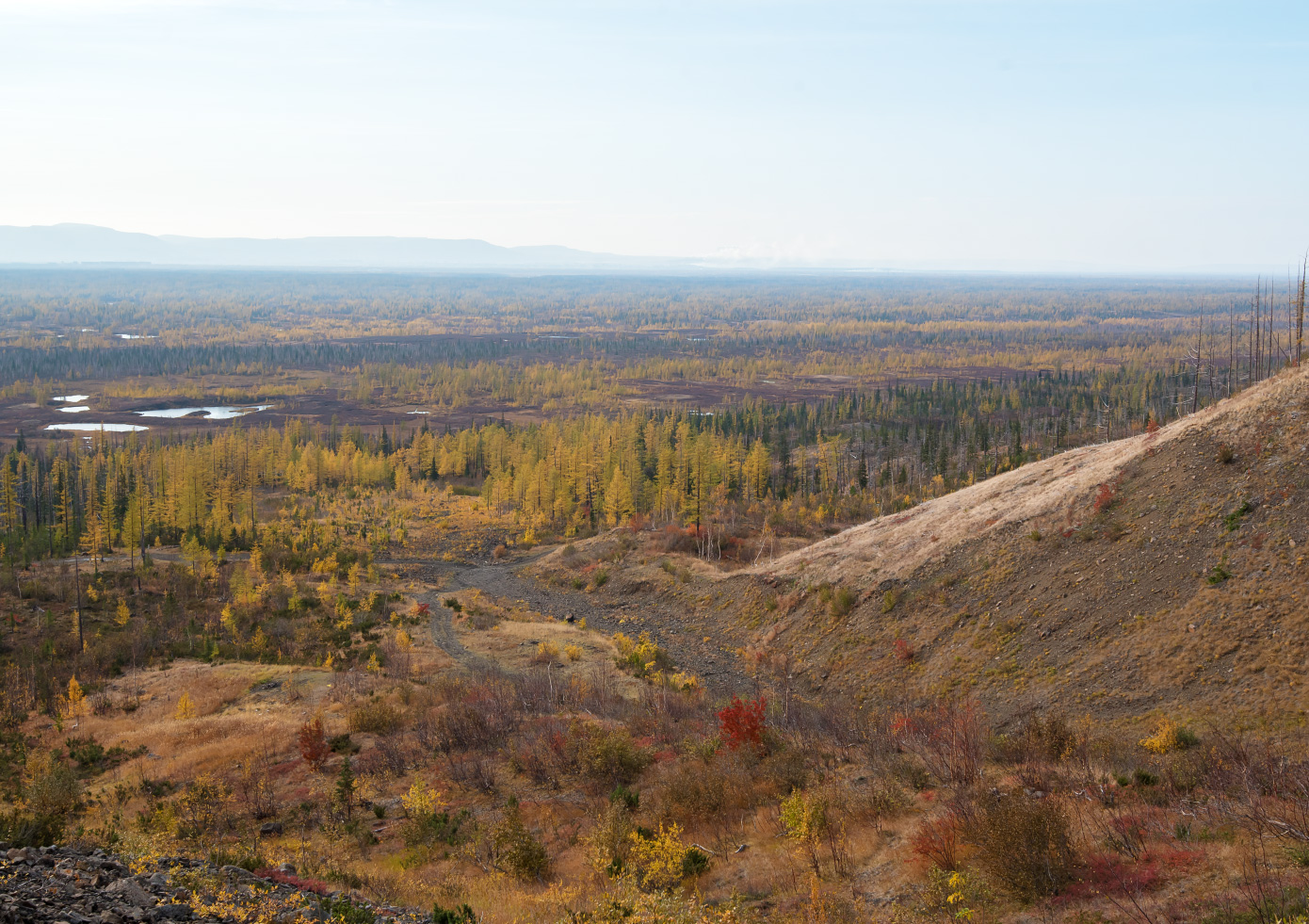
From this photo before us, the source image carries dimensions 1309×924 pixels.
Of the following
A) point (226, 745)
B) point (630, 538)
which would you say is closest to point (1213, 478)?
point (226, 745)

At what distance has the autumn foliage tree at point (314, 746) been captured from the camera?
1091 inches

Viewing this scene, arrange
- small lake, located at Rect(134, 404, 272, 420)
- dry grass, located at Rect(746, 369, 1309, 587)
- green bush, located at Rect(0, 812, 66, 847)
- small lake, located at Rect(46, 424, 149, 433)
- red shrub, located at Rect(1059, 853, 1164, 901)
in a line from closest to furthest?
red shrub, located at Rect(1059, 853, 1164, 901) < green bush, located at Rect(0, 812, 66, 847) < dry grass, located at Rect(746, 369, 1309, 587) < small lake, located at Rect(46, 424, 149, 433) < small lake, located at Rect(134, 404, 272, 420)

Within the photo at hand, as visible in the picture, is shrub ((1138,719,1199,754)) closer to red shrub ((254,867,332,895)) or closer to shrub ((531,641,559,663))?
red shrub ((254,867,332,895))

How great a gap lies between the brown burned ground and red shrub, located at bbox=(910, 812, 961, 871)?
15.7 metres

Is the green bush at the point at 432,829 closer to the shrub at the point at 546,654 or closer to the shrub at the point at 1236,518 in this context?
the shrub at the point at 546,654

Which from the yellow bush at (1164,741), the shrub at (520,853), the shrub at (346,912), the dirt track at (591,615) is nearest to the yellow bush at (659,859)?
the shrub at (520,853)

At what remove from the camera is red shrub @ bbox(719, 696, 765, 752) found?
25.1m

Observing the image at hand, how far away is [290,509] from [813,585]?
255 feet

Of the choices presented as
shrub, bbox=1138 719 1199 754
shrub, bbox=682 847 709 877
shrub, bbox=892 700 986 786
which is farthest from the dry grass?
Answer: shrub, bbox=682 847 709 877

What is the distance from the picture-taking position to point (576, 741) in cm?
2664

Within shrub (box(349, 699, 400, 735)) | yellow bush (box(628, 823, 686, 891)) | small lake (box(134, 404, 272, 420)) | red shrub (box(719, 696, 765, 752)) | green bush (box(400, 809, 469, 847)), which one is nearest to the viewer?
yellow bush (box(628, 823, 686, 891))

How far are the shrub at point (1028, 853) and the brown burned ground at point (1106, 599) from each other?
16815 millimetres

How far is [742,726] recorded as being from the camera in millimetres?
25438

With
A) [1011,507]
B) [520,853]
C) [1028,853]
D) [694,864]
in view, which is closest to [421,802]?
[520,853]
